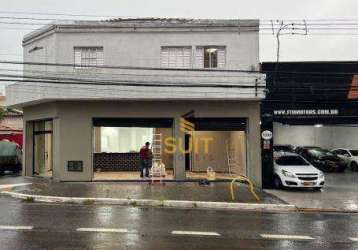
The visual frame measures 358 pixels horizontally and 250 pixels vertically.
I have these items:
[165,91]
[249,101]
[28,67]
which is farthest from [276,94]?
[28,67]

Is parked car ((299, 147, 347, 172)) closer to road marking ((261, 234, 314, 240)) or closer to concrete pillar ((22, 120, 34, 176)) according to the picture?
concrete pillar ((22, 120, 34, 176))

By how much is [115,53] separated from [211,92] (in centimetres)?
467

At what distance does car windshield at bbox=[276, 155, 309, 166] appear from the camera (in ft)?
76.9

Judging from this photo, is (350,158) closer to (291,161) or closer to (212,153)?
(291,161)

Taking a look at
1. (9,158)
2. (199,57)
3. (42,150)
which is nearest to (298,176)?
(199,57)

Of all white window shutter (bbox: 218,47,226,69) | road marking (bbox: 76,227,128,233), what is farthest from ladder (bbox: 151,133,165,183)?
road marking (bbox: 76,227,128,233)

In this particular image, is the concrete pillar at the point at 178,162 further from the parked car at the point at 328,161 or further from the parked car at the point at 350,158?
the parked car at the point at 350,158

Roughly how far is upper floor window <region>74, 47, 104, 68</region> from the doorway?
4.47m

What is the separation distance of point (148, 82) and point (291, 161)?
7413 mm

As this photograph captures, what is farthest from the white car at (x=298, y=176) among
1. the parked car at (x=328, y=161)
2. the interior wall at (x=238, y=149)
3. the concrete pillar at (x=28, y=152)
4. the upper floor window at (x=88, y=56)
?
the concrete pillar at (x=28, y=152)

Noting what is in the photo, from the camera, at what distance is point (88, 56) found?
23703mm

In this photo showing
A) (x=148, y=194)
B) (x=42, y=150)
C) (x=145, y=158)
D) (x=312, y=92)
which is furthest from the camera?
(x=42, y=150)

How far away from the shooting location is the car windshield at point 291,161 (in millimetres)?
23438

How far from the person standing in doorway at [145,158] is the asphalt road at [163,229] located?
759 cm
